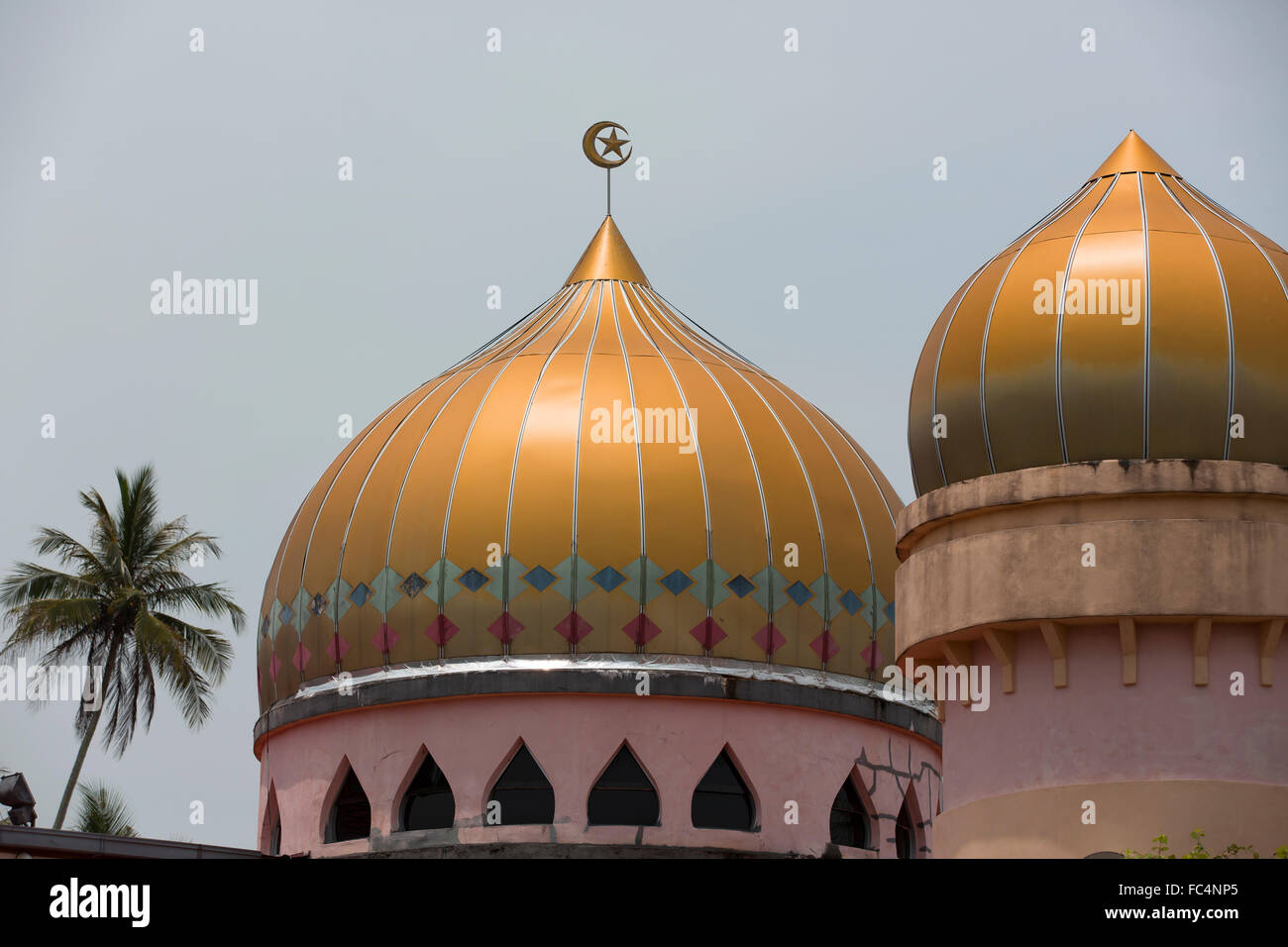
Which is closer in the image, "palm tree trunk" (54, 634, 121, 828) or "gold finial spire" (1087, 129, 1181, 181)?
"gold finial spire" (1087, 129, 1181, 181)

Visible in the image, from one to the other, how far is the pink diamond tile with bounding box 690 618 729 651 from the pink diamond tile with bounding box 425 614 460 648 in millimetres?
2877

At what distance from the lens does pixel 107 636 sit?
47812mm

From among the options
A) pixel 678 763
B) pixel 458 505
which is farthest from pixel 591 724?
pixel 458 505

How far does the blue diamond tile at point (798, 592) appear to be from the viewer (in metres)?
32.0

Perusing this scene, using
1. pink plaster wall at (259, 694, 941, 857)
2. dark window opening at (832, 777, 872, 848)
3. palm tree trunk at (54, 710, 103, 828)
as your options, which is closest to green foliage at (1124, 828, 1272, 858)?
pink plaster wall at (259, 694, 941, 857)

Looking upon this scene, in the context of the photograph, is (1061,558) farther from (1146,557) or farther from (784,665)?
(784,665)

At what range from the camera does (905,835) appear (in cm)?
3350

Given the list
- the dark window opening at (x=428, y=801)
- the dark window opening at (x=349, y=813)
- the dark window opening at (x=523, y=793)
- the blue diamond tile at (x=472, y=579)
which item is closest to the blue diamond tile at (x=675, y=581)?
the blue diamond tile at (x=472, y=579)

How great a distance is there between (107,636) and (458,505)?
17599 mm

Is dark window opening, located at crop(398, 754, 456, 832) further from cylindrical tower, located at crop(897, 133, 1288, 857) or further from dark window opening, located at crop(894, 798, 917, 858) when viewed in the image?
cylindrical tower, located at crop(897, 133, 1288, 857)

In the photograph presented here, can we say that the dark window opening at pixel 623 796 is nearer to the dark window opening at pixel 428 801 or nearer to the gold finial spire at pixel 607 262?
the dark window opening at pixel 428 801

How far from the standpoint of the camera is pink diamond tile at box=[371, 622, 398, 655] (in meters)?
32.0

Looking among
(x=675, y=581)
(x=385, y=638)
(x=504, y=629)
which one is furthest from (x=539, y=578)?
(x=385, y=638)
